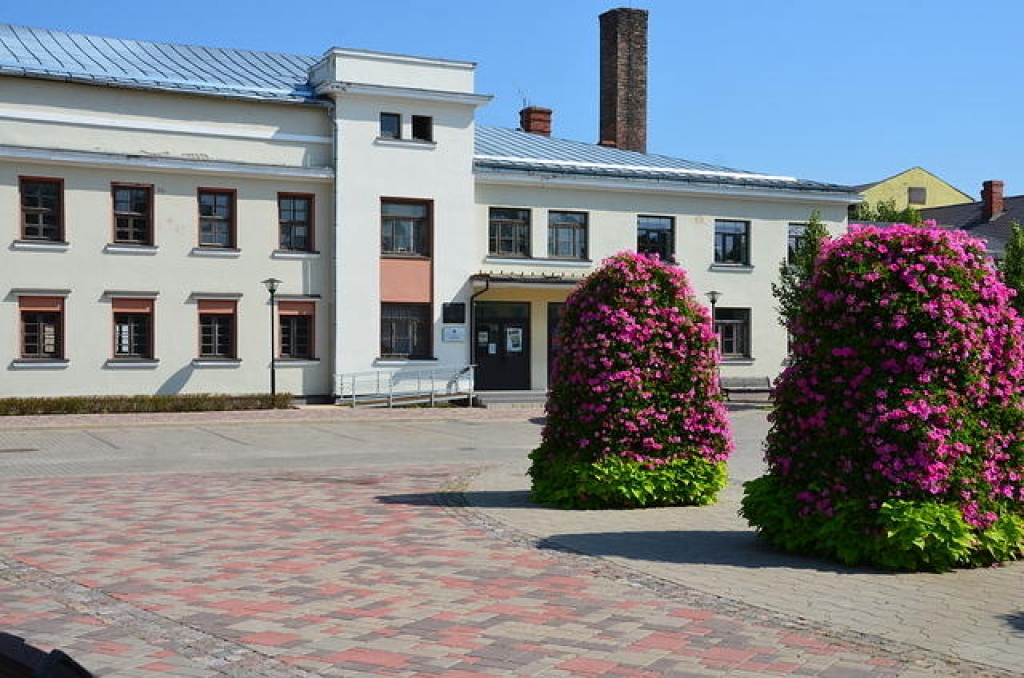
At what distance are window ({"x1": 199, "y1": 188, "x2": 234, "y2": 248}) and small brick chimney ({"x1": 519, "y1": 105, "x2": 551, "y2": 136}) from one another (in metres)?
15.7

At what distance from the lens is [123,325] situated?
30625 millimetres

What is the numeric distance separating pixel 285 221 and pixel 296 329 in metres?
2.99

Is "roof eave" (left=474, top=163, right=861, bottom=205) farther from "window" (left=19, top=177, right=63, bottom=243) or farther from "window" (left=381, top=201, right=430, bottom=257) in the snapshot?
"window" (left=19, top=177, right=63, bottom=243)

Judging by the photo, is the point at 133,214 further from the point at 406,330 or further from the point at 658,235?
the point at 658,235

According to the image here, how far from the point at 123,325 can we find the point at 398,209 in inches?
322

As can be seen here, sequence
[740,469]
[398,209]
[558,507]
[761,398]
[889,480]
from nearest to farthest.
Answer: [889,480] → [558,507] → [740,469] → [398,209] → [761,398]

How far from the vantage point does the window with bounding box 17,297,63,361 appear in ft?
96.4

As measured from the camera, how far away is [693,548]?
1004 cm

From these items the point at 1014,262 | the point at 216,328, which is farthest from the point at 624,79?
the point at 216,328

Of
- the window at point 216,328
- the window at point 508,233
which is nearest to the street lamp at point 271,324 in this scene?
the window at point 216,328

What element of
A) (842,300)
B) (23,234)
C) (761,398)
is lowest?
(761,398)

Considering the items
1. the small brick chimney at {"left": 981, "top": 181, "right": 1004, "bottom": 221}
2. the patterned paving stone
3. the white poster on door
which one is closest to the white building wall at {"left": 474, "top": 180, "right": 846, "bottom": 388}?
the white poster on door

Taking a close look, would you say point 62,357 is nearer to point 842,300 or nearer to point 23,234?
point 23,234

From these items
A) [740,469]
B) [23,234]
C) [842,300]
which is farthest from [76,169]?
[842,300]
